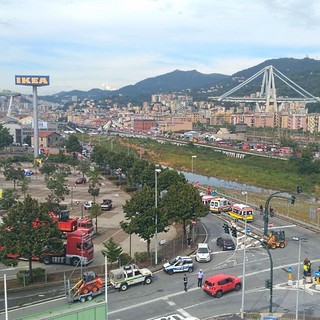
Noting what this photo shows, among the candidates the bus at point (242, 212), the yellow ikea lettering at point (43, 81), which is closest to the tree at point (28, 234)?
the bus at point (242, 212)

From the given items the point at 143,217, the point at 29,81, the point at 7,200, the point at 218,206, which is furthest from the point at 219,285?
the point at 29,81

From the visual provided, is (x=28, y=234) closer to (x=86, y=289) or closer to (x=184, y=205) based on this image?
(x=86, y=289)

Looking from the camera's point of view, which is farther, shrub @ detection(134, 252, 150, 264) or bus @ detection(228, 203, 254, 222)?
A: bus @ detection(228, 203, 254, 222)

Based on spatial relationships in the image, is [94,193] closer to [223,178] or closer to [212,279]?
[212,279]

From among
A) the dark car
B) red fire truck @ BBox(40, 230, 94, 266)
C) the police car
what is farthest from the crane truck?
the dark car

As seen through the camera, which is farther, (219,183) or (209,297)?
(219,183)

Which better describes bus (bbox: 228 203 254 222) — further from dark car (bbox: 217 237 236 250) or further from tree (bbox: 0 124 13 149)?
tree (bbox: 0 124 13 149)
